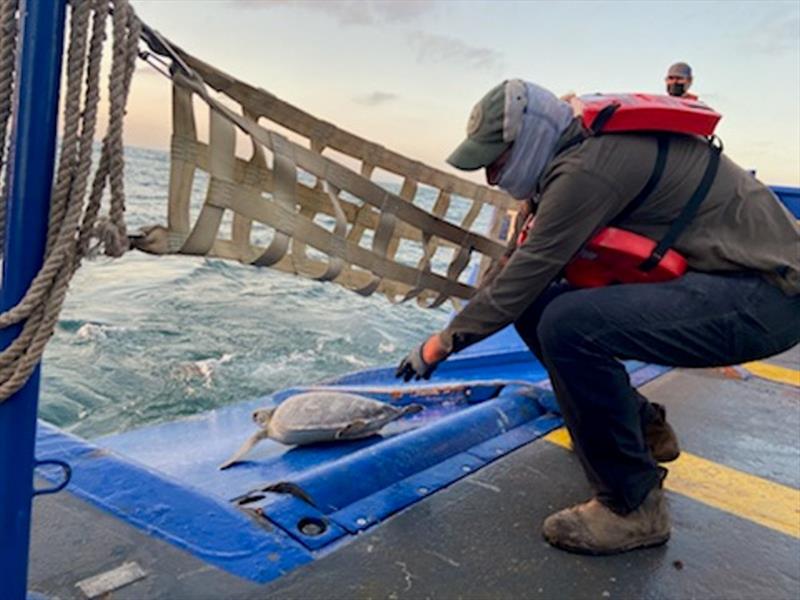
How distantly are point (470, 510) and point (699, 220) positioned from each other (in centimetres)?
120

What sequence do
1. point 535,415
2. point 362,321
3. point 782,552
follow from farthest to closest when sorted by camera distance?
1. point 362,321
2. point 535,415
3. point 782,552

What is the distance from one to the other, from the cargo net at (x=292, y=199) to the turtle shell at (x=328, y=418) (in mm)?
634

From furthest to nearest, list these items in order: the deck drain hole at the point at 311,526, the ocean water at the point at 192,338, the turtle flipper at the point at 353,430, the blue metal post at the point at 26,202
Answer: the ocean water at the point at 192,338, the turtle flipper at the point at 353,430, the deck drain hole at the point at 311,526, the blue metal post at the point at 26,202

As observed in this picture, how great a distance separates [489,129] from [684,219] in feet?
2.13

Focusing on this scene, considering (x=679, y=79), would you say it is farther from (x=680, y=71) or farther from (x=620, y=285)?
(x=620, y=285)

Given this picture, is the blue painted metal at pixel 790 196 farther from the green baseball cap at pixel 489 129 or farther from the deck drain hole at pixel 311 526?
the deck drain hole at pixel 311 526

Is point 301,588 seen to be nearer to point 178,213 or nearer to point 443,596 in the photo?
point 443,596

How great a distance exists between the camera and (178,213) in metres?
1.95

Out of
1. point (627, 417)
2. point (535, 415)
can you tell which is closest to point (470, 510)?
point (627, 417)

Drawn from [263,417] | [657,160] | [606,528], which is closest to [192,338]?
[263,417]

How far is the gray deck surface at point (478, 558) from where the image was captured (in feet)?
6.02

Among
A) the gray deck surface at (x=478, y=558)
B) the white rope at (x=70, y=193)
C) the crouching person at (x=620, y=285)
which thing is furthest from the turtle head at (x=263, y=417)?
the white rope at (x=70, y=193)

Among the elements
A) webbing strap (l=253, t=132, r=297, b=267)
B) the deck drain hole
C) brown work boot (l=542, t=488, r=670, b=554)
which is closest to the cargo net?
webbing strap (l=253, t=132, r=297, b=267)

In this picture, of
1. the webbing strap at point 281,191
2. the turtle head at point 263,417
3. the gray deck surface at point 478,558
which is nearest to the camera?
the gray deck surface at point 478,558
